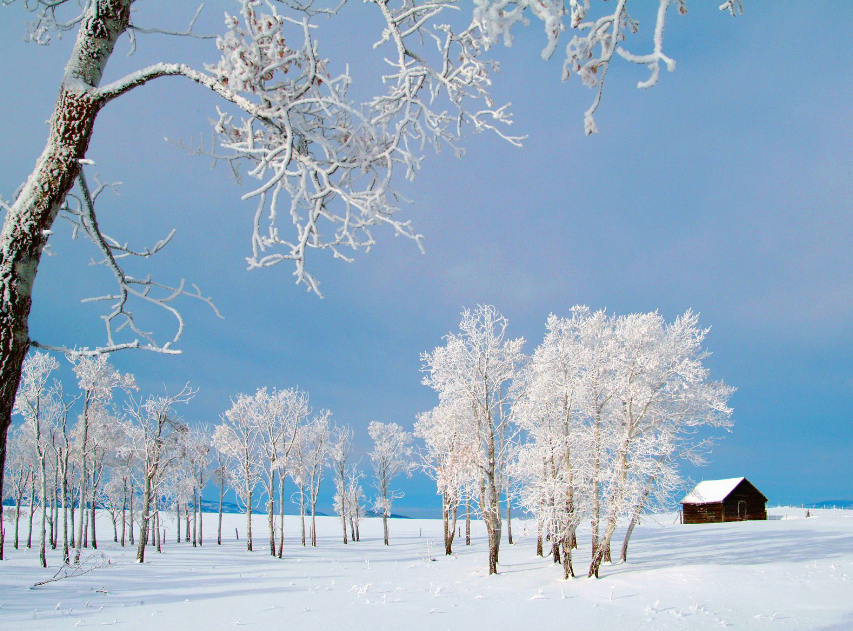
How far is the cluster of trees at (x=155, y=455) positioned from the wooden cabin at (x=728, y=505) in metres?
27.2

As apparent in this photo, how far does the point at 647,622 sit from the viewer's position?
13.0 m

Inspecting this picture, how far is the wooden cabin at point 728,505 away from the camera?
4588cm

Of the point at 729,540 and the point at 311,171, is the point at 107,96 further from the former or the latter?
the point at 729,540

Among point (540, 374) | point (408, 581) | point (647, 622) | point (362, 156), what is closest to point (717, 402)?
point (540, 374)

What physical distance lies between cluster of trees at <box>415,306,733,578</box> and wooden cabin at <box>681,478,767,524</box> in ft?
101

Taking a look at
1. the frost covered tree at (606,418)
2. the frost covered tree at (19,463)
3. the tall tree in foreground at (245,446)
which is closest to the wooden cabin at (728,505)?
the frost covered tree at (606,418)

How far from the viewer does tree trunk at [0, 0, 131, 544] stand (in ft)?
9.64

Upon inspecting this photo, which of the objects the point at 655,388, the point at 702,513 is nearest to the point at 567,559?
the point at 655,388

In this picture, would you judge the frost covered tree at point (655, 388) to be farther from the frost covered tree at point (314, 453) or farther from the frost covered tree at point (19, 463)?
the frost covered tree at point (19, 463)

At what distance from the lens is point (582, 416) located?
65.2 feet

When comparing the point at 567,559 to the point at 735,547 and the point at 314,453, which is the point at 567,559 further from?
the point at 314,453

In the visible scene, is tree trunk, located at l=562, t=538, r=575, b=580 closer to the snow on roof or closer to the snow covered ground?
the snow covered ground

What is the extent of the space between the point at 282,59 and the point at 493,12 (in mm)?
1587

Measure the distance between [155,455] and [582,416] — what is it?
21441 mm
